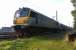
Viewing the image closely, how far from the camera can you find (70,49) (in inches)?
568

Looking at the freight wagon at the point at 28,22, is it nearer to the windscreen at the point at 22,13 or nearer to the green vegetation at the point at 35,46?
the windscreen at the point at 22,13

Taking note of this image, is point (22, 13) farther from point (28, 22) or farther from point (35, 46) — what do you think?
point (35, 46)

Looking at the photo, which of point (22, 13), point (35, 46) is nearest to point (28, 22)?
point (22, 13)

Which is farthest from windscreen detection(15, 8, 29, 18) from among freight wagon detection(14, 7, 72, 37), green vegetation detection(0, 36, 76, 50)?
green vegetation detection(0, 36, 76, 50)

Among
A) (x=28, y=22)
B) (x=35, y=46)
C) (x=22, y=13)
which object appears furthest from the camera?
Answer: (x=22, y=13)

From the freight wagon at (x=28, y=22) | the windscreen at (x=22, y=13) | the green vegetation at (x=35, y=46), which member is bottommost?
the green vegetation at (x=35, y=46)

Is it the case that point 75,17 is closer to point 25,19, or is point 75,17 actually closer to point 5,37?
point 25,19

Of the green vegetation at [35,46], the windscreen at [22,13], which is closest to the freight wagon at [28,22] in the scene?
the windscreen at [22,13]

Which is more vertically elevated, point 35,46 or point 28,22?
point 28,22

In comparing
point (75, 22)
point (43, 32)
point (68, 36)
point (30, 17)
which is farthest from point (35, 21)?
point (68, 36)

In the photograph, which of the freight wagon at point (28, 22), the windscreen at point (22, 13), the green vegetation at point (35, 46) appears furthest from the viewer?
the windscreen at point (22, 13)

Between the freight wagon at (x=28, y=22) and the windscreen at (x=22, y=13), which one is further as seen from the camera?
the windscreen at (x=22, y=13)

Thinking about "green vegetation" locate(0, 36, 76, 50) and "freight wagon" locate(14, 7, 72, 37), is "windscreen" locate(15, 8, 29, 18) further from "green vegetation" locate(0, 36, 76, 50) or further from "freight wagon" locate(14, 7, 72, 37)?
"green vegetation" locate(0, 36, 76, 50)

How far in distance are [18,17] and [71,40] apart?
9425 millimetres
